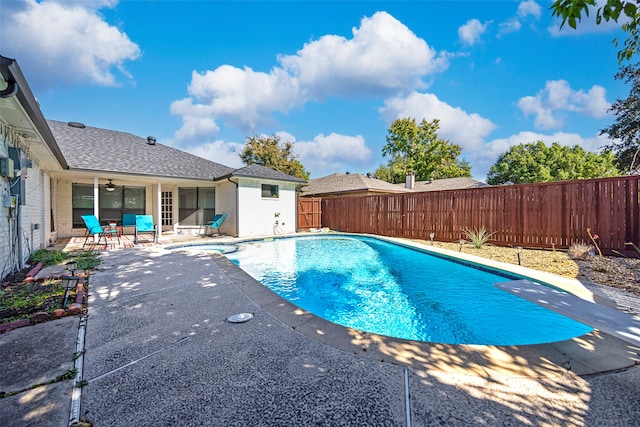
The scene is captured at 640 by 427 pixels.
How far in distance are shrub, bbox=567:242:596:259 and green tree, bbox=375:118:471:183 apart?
25.6m

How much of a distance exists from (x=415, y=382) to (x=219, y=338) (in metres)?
1.90

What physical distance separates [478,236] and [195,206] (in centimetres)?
1275

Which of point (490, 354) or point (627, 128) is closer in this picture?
point (490, 354)

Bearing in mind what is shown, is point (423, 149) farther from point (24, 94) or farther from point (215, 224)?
point (24, 94)

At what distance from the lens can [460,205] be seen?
34.6 feet

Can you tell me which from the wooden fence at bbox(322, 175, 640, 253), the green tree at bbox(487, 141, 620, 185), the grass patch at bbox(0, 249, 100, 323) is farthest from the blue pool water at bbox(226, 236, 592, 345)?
the green tree at bbox(487, 141, 620, 185)

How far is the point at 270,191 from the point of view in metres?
14.0

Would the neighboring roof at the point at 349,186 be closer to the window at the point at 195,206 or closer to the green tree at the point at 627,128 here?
the window at the point at 195,206

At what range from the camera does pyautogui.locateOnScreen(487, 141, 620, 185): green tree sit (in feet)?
88.1

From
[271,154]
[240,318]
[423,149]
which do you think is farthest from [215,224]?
[423,149]

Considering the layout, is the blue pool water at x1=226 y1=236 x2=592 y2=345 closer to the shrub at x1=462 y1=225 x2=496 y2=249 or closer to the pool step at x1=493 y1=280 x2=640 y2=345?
the pool step at x1=493 y1=280 x2=640 y2=345

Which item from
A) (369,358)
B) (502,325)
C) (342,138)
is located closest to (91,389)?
Result: (369,358)

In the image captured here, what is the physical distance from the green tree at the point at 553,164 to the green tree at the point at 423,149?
5649 mm

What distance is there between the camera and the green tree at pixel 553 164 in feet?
88.1
